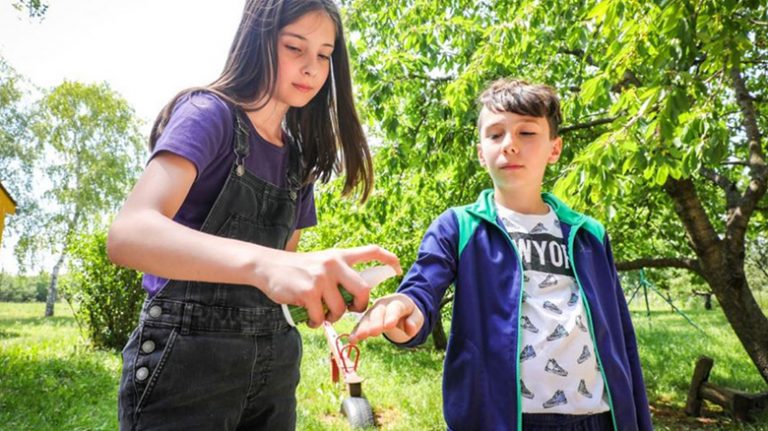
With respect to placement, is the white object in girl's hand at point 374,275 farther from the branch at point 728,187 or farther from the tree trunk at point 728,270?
the branch at point 728,187

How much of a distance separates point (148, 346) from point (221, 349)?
16 centimetres

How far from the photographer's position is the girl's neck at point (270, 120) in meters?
1.45

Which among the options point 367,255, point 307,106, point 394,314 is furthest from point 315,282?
point 307,106

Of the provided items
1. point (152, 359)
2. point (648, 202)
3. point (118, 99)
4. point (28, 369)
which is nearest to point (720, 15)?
point (152, 359)

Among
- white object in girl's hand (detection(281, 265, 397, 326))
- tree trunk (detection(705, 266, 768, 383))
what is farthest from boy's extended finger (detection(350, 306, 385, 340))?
tree trunk (detection(705, 266, 768, 383))

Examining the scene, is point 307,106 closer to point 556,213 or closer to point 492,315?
point 492,315

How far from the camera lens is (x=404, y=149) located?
5.98m

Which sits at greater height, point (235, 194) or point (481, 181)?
point (481, 181)

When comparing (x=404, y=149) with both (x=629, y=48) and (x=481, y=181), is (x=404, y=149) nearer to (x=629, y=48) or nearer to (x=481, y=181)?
(x=481, y=181)

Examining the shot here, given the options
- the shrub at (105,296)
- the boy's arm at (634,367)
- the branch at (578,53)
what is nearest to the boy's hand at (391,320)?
the boy's arm at (634,367)

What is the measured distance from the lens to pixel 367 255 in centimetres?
81

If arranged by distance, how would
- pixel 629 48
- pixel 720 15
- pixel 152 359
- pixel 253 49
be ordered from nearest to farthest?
pixel 152 359
pixel 253 49
pixel 720 15
pixel 629 48

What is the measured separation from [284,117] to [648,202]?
7.45 meters

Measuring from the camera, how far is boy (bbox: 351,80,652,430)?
65.7 inches
